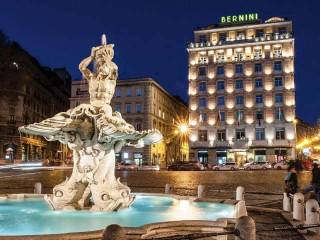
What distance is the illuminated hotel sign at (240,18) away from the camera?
228ft

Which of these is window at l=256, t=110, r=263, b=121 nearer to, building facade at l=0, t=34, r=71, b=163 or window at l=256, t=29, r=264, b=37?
window at l=256, t=29, r=264, b=37

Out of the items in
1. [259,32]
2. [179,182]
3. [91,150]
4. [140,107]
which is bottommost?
[179,182]

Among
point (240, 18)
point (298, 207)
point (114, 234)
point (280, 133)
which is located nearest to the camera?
point (114, 234)

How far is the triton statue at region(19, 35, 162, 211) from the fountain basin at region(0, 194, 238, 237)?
363 mm

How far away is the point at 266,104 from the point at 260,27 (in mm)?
13618

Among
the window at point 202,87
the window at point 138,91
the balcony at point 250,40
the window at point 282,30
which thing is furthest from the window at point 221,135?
the window at point 282,30

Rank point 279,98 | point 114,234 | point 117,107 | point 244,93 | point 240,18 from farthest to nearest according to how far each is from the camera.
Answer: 1. point 117,107
2. point 240,18
3. point 244,93
4. point 279,98
5. point 114,234

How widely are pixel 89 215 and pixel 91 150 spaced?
68.9 inches

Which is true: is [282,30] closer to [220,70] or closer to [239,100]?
[220,70]

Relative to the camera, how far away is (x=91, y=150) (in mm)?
10523

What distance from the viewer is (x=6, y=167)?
40.6 metres

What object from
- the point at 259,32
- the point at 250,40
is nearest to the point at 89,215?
the point at 250,40

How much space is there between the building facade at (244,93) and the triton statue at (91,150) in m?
53.8

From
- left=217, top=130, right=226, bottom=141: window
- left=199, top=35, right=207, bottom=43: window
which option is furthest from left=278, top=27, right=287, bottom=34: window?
left=217, top=130, right=226, bottom=141: window
